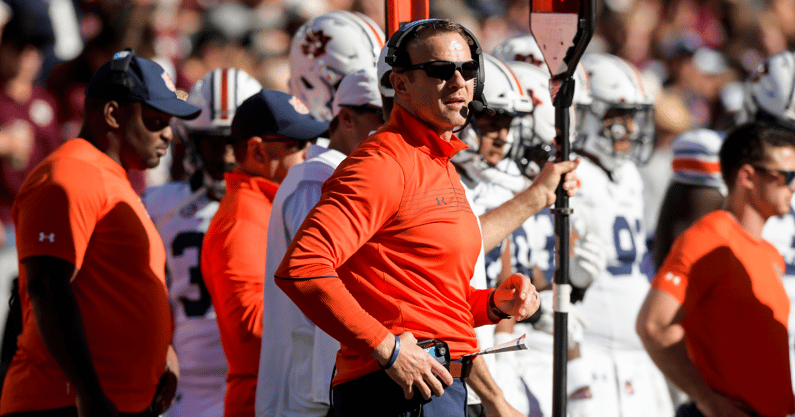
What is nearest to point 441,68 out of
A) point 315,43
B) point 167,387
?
point 167,387

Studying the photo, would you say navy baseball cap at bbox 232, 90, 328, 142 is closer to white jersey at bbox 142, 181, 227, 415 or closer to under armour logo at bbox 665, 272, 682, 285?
white jersey at bbox 142, 181, 227, 415

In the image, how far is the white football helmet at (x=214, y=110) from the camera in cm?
529

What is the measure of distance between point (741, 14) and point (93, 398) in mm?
13529

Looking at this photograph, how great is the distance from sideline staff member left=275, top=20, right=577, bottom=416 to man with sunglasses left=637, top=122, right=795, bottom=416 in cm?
168

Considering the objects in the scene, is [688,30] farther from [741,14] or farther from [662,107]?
[662,107]

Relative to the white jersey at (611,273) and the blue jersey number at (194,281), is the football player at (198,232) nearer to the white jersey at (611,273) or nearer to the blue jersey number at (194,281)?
the blue jersey number at (194,281)

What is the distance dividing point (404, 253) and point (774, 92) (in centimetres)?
502

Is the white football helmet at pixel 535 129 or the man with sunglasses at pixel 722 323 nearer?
the man with sunglasses at pixel 722 323

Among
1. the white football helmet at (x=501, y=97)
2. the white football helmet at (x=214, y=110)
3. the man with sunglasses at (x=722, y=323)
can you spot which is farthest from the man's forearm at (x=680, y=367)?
the white football helmet at (x=214, y=110)

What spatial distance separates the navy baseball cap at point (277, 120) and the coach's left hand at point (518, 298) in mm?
1483

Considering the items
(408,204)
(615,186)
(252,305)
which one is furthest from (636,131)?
(408,204)

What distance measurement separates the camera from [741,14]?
1473 cm

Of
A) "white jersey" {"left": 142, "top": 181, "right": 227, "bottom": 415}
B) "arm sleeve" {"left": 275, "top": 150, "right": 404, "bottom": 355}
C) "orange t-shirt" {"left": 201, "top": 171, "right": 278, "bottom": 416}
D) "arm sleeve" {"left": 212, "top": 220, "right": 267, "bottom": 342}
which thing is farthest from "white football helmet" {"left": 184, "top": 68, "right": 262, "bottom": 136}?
"arm sleeve" {"left": 275, "top": 150, "right": 404, "bottom": 355}

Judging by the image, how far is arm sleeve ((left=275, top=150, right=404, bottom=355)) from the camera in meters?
2.41
